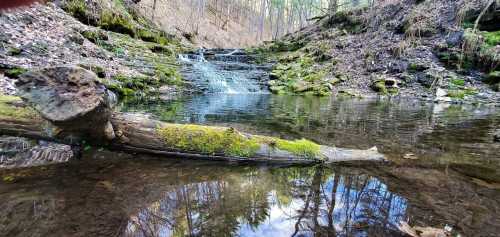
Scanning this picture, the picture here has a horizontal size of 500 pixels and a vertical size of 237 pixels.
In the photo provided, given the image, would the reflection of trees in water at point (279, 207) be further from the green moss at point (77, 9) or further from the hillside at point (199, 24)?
the hillside at point (199, 24)

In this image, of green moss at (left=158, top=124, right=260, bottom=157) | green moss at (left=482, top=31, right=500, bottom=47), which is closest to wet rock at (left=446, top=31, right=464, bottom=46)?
green moss at (left=482, top=31, right=500, bottom=47)

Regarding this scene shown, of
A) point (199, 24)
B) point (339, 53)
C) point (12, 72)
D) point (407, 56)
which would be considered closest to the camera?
point (12, 72)

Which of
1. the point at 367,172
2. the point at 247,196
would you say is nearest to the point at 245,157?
the point at 247,196

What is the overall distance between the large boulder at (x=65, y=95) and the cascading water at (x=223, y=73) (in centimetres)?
1172

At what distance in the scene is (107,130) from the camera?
296cm

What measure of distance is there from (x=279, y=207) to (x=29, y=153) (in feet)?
9.75

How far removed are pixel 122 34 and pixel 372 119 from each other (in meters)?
13.4

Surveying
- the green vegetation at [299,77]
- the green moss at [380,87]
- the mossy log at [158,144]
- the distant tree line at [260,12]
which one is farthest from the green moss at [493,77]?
the distant tree line at [260,12]

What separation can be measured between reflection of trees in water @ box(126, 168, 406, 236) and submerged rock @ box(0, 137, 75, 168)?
5.49 feet

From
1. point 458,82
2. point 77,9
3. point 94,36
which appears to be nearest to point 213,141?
point 94,36

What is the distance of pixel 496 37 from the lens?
476 inches

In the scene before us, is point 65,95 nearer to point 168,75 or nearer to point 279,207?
point 279,207

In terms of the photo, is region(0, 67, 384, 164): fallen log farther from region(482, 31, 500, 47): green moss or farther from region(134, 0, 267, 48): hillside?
region(134, 0, 267, 48): hillside

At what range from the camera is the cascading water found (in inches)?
605
